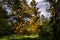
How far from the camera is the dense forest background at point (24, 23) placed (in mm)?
Result: 25900

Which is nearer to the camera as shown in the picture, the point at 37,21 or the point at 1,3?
the point at 1,3

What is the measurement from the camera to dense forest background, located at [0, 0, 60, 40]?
85.0 ft

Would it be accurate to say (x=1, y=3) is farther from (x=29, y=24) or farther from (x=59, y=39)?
(x=29, y=24)

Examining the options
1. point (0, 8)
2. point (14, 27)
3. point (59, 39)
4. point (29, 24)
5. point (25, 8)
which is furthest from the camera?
point (25, 8)

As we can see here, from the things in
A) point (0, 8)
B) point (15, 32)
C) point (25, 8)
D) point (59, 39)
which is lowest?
point (59, 39)

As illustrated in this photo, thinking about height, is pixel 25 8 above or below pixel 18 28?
above

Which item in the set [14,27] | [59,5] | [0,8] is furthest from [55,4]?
[14,27]

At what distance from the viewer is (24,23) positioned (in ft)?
166

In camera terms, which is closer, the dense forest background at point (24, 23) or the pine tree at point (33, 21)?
the dense forest background at point (24, 23)

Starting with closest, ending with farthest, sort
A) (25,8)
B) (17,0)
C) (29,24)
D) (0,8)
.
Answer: (0,8)
(17,0)
(29,24)
(25,8)

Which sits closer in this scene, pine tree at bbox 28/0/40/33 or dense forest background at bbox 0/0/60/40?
dense forest background at bbox 0/0/60/40

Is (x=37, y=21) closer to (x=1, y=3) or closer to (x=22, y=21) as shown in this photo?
(x=22, y=21)

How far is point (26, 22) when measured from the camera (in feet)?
168

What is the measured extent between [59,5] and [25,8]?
98.3ft
